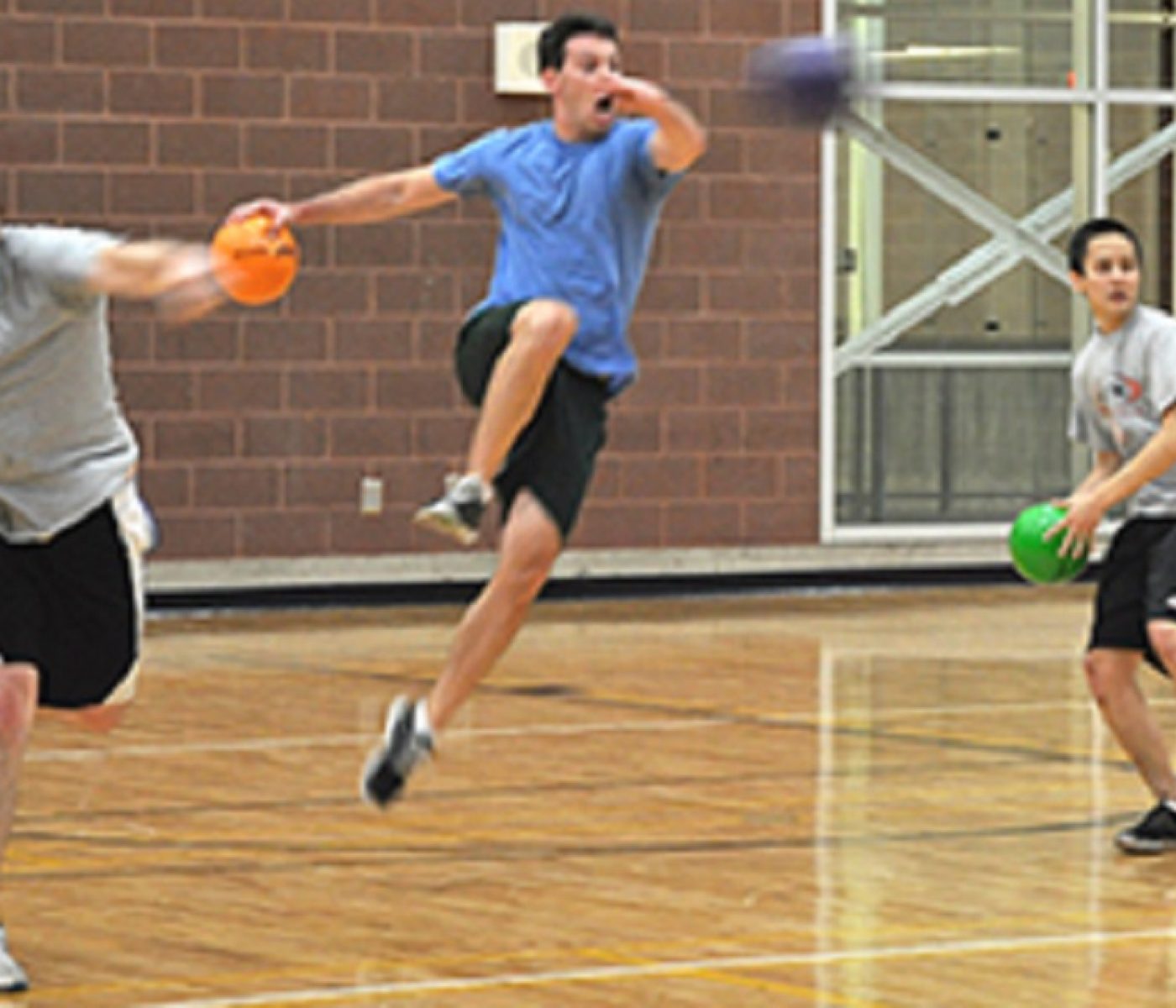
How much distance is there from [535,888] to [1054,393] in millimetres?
9875

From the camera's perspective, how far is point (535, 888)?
648 centimetres

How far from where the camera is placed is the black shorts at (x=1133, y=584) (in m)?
7.09

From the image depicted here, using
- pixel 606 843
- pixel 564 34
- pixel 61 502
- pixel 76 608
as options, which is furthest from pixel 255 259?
pixel 606 843

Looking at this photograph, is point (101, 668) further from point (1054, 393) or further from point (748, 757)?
point (1054, 393)

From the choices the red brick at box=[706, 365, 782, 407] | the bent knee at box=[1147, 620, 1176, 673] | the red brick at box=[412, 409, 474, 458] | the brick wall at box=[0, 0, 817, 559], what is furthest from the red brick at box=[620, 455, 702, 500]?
the bent knee at box=[1147, 620, 1176, 673]

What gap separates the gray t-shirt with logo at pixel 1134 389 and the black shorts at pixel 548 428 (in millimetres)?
1236

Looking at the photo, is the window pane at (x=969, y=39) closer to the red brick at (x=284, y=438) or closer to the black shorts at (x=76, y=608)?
the red brick at (x=284, y=438)

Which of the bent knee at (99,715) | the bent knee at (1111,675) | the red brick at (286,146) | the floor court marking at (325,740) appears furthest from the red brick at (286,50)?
the bent knee at (99,715)

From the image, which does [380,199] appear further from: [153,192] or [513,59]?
[513,59]

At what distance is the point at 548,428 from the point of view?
22.2 ft

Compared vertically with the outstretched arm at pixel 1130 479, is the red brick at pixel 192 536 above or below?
below

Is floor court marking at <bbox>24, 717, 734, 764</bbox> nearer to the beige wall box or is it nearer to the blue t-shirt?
the blue t-shirt

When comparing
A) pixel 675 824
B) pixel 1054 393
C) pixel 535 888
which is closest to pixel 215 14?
pixel 1054 393

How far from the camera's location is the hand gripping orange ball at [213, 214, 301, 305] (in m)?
5.32
